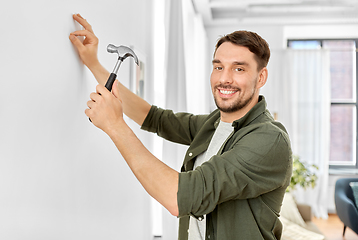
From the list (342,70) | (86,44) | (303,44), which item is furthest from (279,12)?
(86,44)

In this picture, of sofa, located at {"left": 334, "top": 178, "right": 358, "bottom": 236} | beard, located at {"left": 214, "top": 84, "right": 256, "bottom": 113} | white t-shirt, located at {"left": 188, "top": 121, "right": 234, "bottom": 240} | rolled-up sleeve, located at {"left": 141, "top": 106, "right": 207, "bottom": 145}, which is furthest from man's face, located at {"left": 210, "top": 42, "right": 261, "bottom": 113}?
sofa, located at {"left": 334, "top": 178, "right": 358, "bottom": 236}

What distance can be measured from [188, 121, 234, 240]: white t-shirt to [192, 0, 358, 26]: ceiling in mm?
3581

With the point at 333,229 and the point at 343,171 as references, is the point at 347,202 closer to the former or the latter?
the point at 333,229

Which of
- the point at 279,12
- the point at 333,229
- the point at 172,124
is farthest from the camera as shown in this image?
the point at 279,12

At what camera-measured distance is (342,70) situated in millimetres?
6285

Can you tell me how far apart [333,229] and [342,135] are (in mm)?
1766

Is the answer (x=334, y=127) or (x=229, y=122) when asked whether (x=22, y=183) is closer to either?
(x=229, y=122)

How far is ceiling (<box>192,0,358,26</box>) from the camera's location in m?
5.08

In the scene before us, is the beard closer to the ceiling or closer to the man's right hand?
the man's right hand

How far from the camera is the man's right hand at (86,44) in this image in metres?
1.17

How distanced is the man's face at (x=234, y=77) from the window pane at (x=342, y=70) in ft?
17.4

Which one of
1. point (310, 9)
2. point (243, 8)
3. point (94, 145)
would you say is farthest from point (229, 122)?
point (243, 8)

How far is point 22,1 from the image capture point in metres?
0.85

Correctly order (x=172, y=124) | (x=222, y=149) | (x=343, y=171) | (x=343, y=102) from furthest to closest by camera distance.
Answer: (x=343, y=102) → (x=343, y=171) → (x=172, y=124) → (x=222, y=149)
